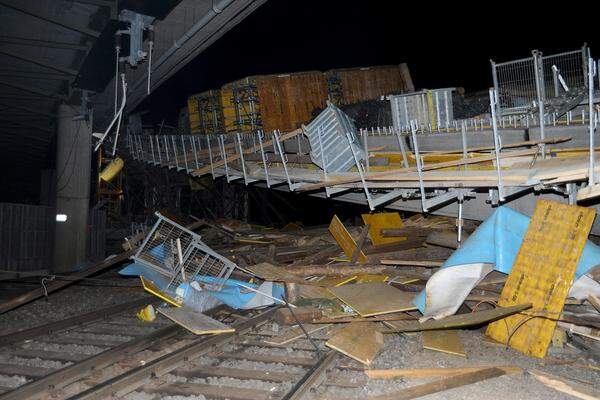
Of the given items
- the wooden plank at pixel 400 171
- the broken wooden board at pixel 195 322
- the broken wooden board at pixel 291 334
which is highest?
the wooden plank at pixel 400 171

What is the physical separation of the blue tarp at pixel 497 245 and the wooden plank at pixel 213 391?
3055mm

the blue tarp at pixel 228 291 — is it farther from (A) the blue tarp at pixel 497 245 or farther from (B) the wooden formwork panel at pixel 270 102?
(B) the wooden formwork panel at pixel 270 102

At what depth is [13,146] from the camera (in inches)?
1024

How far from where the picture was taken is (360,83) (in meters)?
20.2

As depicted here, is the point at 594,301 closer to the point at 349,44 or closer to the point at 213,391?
the point at 213,391

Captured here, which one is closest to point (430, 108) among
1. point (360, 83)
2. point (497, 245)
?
point (497, 245)

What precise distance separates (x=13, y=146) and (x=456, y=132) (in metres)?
25.0

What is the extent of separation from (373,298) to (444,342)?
60.6 inches

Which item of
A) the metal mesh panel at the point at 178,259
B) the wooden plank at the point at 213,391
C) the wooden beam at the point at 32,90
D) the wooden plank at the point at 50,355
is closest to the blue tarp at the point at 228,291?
the metal mesh panel at the point at 178,259

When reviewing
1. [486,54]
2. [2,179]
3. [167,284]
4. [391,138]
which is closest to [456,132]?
[391,138]

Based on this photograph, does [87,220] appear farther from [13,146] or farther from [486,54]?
[486,54]

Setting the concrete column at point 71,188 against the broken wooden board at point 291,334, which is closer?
the broken wooden board at point 291,334

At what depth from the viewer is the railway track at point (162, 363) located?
17.8ft

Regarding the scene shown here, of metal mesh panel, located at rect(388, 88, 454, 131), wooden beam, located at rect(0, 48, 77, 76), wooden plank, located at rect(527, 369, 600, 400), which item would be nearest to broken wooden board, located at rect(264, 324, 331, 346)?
wooden plank, located at rect(527, 369, 600, 400)
